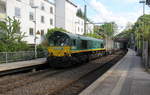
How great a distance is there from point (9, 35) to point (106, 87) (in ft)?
61.2

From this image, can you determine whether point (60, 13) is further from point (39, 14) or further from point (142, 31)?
point (142, 31)

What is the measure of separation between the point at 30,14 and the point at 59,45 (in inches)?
787

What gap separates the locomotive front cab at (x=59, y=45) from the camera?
1706 centimetres

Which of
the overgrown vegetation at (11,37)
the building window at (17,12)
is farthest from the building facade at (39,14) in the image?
the overgrown vegetation at (11,37)

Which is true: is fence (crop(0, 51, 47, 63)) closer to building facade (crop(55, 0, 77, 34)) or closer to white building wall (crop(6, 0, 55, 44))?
white building wall (crop(6, 0, 55, 44))

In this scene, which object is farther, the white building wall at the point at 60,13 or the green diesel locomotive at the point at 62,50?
the white building wall at the point at 60,13

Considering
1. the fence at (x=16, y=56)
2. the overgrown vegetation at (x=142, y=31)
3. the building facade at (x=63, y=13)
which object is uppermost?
the building facade at (x=63, y=13)

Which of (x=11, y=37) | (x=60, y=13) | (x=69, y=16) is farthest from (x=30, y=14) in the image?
(x=69, y=16)

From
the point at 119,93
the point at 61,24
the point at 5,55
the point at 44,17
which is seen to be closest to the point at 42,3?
the point at 44,17

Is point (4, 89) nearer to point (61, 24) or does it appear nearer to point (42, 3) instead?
point (42, 3)

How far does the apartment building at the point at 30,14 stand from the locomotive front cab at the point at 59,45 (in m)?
7.47

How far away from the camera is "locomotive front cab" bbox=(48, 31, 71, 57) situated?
1706 centimetres

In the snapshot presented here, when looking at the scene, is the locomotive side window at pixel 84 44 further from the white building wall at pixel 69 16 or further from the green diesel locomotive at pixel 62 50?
the white building wall at pixel 69 16

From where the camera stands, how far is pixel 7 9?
29.5 metres
